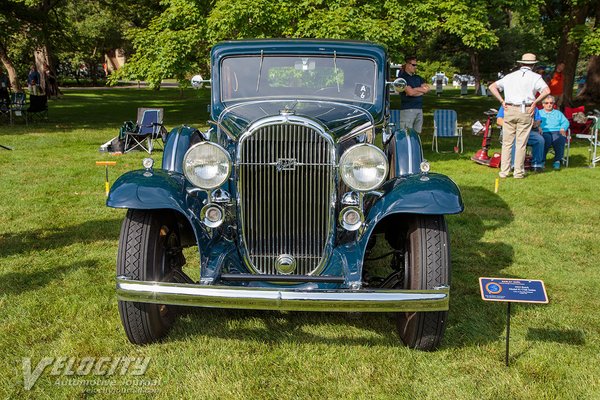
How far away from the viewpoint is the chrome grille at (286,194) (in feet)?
11.9

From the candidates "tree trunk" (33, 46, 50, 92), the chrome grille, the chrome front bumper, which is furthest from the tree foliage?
"tree trunk" (33, 46, 50, 92)

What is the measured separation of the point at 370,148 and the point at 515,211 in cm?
430

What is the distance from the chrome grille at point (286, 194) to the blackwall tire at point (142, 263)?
1.83 feet

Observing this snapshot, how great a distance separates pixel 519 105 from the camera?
909cm

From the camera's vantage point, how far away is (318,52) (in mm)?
4672

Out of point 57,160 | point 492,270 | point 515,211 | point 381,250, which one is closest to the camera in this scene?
point 492,270

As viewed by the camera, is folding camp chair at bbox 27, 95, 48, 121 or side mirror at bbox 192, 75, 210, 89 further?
folding camp chair at bbox 27, 95, 48, 121

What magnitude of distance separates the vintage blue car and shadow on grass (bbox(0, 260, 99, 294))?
1417 millimetres

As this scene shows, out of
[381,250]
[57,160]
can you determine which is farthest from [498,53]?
[381,250]

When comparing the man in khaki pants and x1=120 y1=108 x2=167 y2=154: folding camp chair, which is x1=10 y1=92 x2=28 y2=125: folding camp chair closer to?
x1=120 y1=108 x2=167 y2=154: folding camp chair

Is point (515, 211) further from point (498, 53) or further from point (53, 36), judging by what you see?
point (498, 53)

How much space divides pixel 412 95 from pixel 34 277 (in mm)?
7350

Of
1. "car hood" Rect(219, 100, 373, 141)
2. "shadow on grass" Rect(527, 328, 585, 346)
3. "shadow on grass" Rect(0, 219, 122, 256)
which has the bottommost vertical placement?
"shadow on grass" Rect(527, 328, 585, 346)

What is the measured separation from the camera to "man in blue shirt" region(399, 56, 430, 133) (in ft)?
33.6
